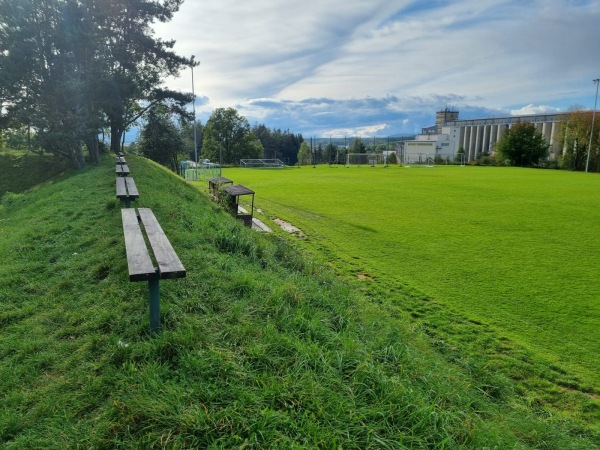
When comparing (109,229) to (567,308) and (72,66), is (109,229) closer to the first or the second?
(567,308)

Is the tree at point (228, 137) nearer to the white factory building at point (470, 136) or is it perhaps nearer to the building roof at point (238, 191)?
the white factory building at point (470, 136)

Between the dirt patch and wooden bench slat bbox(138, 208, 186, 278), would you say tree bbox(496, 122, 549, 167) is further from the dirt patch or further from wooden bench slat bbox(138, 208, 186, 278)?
wooden bench slat bbox(138, 208, 186, 278)

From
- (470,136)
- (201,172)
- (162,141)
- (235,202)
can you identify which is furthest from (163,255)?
(470,136)

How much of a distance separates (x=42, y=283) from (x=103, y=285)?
0.82 meters

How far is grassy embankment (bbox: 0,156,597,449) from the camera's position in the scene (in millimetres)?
1983

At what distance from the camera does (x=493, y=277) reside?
6.27 meters

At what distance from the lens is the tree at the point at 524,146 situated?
50.8 meters

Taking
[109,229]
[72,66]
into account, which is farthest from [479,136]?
[109,229]

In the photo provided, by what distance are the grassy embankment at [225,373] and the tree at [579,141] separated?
174 feet

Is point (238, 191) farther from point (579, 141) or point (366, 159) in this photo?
point (366, 159)

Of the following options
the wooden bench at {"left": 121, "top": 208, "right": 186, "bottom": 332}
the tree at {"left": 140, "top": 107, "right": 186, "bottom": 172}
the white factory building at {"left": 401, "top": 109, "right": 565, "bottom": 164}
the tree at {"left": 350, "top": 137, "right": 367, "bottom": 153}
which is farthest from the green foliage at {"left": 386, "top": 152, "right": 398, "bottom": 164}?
the wooden bench at {"left": 121, "top": 208, "right": 186, "bottom": 332}

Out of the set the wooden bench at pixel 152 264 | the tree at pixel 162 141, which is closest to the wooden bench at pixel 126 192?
the wooden bench at pixel 152 264

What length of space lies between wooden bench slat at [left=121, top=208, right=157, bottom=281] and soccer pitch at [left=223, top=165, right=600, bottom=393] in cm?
338

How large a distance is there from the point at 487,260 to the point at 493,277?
989 millimetres
